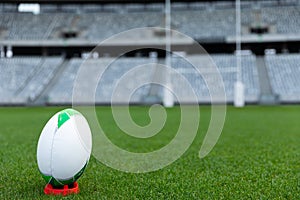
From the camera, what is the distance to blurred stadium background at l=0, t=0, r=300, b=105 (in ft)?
88.0

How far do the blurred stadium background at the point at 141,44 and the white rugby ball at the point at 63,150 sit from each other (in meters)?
21.9

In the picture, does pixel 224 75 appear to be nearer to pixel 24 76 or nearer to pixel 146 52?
pixel 146 52

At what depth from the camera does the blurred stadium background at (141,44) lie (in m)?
26.8

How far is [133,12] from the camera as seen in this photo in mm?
34750

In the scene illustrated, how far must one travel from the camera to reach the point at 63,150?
121 inches

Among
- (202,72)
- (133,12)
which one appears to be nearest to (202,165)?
(202,72)

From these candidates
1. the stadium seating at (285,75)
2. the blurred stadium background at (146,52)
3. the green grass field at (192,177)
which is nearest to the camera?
the green grass field at (192,177)

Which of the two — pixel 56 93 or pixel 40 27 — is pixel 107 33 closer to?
pixel 40 27

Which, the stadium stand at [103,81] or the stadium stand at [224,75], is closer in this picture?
the stadium stand at [224,75]

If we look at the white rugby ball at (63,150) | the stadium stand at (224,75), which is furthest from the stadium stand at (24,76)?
the white rugby ball at (63,150)

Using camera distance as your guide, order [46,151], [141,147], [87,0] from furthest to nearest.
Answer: [87,0] < [141,147] < [46,151]

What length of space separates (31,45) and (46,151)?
3007 cm

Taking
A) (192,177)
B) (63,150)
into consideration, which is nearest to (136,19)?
(192,177)

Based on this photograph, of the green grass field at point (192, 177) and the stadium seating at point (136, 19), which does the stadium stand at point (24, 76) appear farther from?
the green grass field at point (192, 177)
